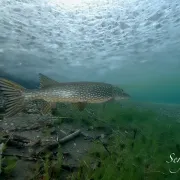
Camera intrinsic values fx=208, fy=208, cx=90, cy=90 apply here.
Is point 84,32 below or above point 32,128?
above

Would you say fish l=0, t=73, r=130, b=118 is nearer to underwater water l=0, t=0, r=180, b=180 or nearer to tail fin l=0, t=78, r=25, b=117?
tail fin l=0, t=78, r=25, b=117

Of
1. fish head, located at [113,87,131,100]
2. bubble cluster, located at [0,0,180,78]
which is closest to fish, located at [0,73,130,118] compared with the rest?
fish head, located at [113,87,131,100]

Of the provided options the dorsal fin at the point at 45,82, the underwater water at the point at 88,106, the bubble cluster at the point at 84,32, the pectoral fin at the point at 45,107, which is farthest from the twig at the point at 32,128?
the bubble cluster at the point at 84,32

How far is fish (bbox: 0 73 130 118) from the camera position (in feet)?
17.9

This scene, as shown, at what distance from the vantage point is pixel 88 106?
572 inches

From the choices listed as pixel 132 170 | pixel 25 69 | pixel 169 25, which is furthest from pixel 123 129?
pixel 25 69

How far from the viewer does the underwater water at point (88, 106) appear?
430 centimetres

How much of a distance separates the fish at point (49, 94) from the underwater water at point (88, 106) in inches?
18.8

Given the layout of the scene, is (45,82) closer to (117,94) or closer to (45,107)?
(45,107)

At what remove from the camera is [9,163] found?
3863mm

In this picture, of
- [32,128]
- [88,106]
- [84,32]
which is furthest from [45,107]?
[84,32]

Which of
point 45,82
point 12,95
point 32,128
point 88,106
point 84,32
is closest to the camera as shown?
point 12,95

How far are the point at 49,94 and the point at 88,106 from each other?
8952mm

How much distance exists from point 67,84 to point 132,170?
9.68ft
